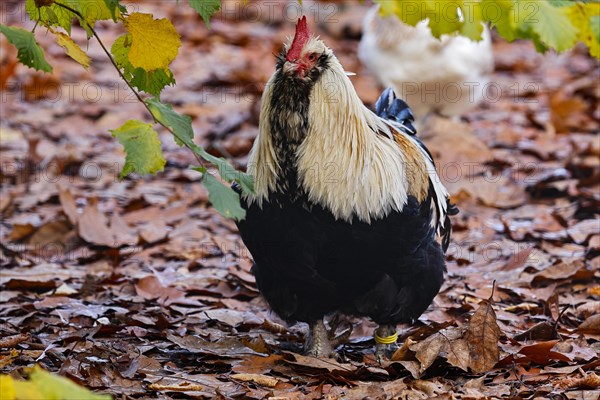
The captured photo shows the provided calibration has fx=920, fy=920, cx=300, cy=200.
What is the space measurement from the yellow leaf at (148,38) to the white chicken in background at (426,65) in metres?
5.24

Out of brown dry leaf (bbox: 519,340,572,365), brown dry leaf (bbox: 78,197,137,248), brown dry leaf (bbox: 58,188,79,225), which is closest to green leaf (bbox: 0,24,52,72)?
brown dry leaf (bbox: 519,340,572,365)

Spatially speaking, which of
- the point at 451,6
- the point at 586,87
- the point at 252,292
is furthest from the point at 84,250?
the point at 586,87

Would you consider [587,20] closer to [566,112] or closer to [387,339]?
[387,339]

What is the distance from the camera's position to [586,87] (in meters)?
10.1

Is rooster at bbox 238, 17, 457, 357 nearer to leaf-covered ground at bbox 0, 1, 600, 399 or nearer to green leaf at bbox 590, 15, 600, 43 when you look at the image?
leaf-covered ground at bbox 0, 1, 600, 399

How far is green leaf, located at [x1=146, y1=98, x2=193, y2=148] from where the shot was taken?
3.04 metres

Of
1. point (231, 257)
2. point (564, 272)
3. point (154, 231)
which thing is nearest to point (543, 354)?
point (564, 272)

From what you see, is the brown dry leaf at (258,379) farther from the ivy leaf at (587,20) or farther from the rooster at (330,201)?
the ivy leaf at (587,20)

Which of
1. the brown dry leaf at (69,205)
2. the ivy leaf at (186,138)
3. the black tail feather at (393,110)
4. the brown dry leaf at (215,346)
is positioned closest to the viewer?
the ivy leaf at (186,138)

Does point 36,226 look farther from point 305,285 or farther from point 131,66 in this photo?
point 131,66

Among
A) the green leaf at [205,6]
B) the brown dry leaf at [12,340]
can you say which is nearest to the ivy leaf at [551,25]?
the green leaf at [205,6]

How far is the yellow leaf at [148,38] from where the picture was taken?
3.12 meters

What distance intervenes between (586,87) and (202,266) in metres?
5.96

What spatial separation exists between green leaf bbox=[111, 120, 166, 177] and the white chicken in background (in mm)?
5428
